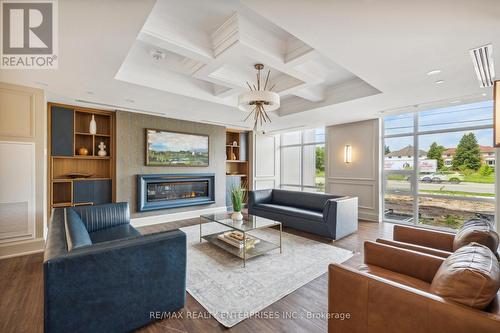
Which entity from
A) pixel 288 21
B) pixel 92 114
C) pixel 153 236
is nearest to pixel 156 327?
pixel 153 236

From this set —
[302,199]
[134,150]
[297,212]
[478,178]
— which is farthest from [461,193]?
[134,150]

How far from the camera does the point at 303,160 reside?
23.5 feet

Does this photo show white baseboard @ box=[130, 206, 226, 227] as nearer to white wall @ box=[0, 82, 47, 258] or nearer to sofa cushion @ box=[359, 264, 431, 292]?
white wall @ box=[0, 82, 47, 258]

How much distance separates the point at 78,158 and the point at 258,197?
153 inches

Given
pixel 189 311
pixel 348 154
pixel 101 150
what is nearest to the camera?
pixel 189 311

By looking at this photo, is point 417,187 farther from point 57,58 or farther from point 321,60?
point 57,58

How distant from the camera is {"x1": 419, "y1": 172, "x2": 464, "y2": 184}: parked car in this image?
14.1 ft

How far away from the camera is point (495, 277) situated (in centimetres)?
104

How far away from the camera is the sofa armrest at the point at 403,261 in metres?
1.63

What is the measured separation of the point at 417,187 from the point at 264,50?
451cm

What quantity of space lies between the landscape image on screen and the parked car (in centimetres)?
506

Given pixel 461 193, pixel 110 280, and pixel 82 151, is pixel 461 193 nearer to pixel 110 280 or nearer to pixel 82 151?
pixel 110 280

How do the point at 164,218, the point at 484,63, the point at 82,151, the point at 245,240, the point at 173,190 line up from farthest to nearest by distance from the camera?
the point at 173,190, the point at 164,218, the point at 82,151, the point at 245,240, the point at 484,63

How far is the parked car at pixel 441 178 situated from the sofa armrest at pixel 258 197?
3337mm
